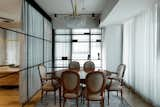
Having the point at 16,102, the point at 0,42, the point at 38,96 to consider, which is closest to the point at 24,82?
the point at 16,102

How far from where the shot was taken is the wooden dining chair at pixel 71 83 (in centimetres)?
457

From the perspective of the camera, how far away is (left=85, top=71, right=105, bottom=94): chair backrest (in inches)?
176

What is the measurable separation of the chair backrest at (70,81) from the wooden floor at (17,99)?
1.23 meters

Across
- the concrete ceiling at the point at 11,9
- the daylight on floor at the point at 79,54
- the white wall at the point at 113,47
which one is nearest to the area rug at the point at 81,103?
the daylight on floor at the point at 79,54

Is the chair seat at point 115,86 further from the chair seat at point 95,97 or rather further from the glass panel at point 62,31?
the glass panel at point 62,31

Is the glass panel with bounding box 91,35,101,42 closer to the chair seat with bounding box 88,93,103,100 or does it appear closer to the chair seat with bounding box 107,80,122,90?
the chair seat with bounding box 107,80,122,90

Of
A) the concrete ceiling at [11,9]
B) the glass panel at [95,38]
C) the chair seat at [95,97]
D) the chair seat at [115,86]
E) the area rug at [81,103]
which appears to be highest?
Answer: the concrete ceiling at [11,9]

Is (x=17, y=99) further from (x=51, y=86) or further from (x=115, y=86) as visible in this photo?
(x=115, y=86)

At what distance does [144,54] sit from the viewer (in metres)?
5.71

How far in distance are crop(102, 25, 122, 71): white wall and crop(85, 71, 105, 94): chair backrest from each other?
4.01 m

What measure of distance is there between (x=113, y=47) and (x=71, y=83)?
168 inches

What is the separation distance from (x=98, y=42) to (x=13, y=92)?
4.31m

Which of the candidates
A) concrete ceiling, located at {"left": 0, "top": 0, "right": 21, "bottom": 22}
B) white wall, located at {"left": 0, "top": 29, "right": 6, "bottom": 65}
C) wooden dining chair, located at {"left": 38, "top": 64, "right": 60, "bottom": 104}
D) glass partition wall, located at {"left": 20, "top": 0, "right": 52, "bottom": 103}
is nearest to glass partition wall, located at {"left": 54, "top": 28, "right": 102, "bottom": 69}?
glass partition wall, located at {"left": 20, "top": 0, "right": 52, "bottom": 103}

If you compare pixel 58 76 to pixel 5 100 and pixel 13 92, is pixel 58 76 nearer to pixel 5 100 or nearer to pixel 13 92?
pixel 5 100
